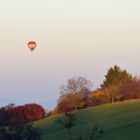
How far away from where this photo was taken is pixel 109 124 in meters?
65.1

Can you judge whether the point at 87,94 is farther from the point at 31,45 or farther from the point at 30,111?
the point at 31,45

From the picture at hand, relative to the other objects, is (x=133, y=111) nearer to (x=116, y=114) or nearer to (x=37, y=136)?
(x=116, y=114)

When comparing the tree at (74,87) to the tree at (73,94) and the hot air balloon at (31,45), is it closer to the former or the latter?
the tree at (73,94)

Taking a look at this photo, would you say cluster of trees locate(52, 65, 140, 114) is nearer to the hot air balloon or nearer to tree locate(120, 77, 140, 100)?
tree locate(120, 77, 140, 100)

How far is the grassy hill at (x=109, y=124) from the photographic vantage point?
54.7m

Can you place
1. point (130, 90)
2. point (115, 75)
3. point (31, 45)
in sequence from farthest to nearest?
1. point (115, 75)
2. point (130, 90)
3. point (31, 45)

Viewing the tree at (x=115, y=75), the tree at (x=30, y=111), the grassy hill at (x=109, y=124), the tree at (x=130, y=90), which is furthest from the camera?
the tree at (x=115, y=75)

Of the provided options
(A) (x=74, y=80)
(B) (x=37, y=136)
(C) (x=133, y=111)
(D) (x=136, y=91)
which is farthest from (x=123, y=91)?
(B) (x=37, y=136)

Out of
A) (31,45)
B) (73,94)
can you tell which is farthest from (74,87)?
(31,45)

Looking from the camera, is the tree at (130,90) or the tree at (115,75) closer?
the tree at (130,90)

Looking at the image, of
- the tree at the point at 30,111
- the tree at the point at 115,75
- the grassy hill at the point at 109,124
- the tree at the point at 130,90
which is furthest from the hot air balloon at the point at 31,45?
the tree at the point at 115,75

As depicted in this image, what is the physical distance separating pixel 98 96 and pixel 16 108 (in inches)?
537

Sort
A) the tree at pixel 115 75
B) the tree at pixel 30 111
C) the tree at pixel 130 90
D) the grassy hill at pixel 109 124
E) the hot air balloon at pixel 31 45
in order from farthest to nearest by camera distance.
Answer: the tree at pixel 115 75
the tree at pixel 130 90
the tree at pixel 30 111
the grassy hill at pixel 109 124
the hot air balloon at pixel 31 45

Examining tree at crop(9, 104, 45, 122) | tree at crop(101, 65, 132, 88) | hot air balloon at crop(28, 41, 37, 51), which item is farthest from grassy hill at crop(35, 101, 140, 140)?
tree at crop(101, 65, 132, 88)
